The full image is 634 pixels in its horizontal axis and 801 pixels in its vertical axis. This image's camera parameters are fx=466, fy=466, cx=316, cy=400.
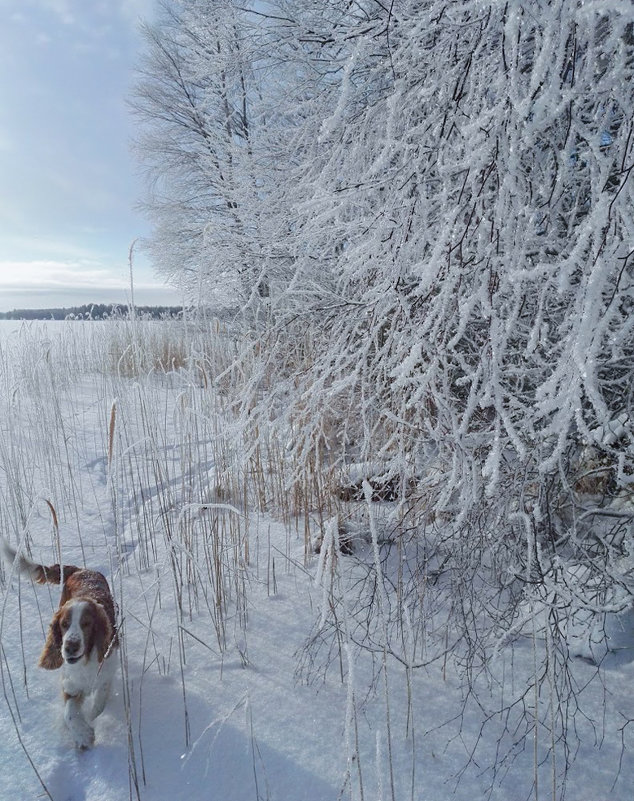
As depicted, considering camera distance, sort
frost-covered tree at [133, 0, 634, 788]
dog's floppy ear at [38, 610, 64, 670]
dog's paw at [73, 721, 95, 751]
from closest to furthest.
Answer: frost-covered tree at [133, 0, 634, 788], dog's paw at [73, 721, 95, 751], dog's floppy ear at [38, 610, 64, 670]

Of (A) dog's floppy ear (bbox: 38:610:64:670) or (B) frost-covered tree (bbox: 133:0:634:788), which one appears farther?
(A) dog's floppy ear (bbox: 38:610:64:670)

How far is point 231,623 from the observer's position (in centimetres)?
185

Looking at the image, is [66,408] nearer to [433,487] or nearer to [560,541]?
[433,487]

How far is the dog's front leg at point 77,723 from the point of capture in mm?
1283

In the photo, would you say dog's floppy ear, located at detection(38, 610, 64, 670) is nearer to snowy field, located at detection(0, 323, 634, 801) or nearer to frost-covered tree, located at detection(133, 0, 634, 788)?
snowy field, located at detection(0, 323, 634, 801)

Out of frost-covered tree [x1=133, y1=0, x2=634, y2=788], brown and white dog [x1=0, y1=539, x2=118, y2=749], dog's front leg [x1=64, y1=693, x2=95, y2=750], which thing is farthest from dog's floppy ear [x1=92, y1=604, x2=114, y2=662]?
frost-covered tree [x1=133, y1=0, x2=634, y2=788]

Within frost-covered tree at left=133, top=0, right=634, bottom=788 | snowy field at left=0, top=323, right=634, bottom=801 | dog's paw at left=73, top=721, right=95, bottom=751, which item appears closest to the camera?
frost-covered tree at left=133, top=0, right=634, bottom=788

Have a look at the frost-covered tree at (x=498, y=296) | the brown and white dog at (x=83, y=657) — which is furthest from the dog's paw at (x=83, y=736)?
the frost-covered tree at (x=498, y=296)

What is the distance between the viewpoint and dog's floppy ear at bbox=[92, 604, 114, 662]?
1.36 m

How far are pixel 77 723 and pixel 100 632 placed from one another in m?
0.23

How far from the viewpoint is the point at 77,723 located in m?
1.29

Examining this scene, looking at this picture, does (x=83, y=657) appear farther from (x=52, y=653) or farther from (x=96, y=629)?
(x=52, y=653)

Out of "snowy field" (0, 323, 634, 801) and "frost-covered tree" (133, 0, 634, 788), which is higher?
"frost-covered tree" (133, 0, 634, 788)

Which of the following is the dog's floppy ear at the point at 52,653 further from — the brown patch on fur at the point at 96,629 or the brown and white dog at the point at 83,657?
the brown patch on fur at the point at 96,629
